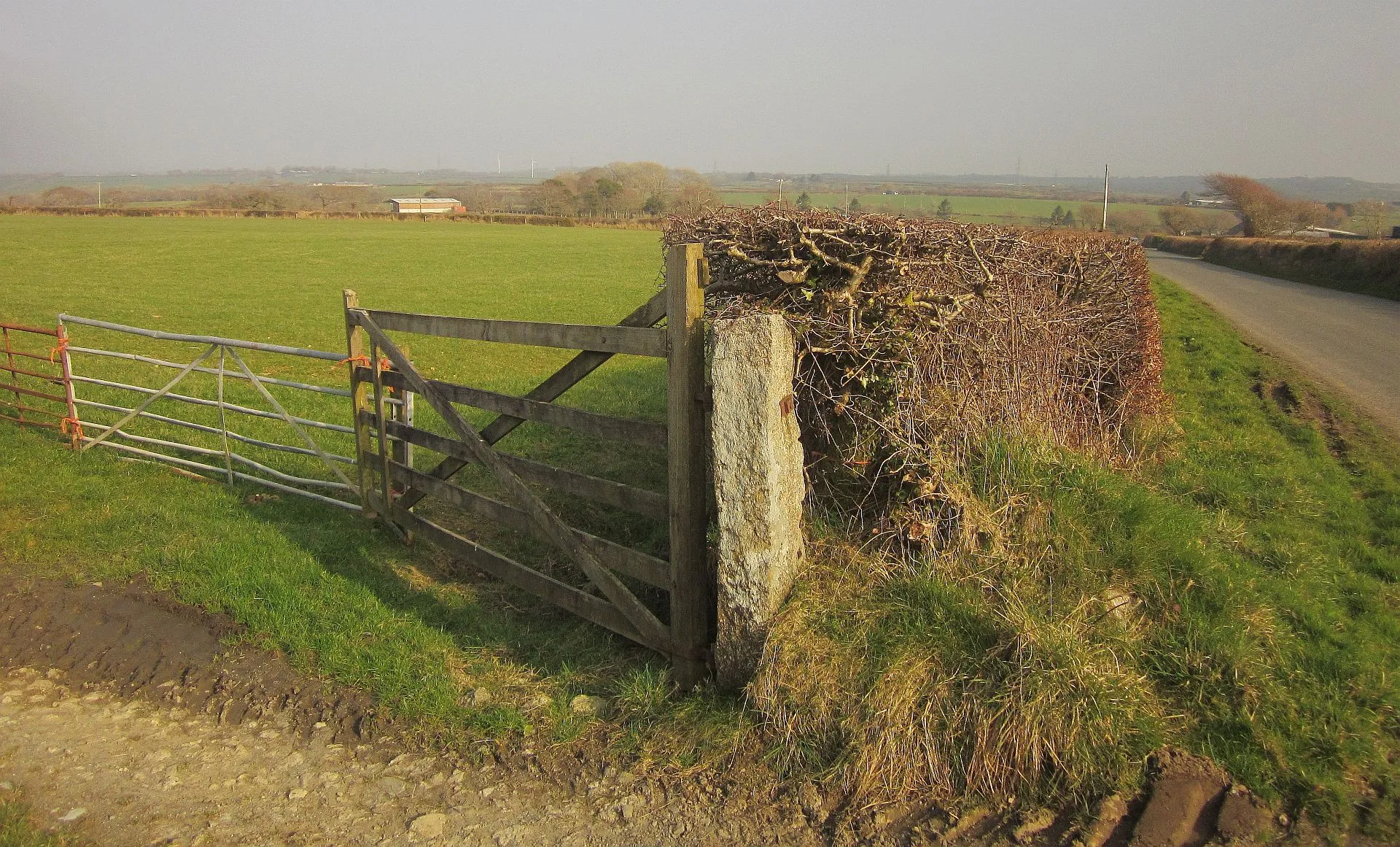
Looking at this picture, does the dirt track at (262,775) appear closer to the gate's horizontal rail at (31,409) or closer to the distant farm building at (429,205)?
the gate's horizontal rail at (31,409)

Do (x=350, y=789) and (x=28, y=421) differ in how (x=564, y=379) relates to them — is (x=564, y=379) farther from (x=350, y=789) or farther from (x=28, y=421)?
(x=28, y=421)

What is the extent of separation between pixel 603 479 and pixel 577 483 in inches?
8.0

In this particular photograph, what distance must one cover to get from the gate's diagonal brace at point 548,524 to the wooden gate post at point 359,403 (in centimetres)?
74

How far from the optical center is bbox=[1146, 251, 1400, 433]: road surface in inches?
432

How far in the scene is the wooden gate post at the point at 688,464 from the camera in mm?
4289

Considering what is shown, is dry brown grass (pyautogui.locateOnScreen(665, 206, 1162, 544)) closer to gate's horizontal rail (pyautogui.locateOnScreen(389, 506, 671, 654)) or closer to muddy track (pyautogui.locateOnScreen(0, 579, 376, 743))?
gate's horizontal rail (pyautogui.locateOnScreen(389, 506, 671, 654))

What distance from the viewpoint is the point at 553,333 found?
489cm

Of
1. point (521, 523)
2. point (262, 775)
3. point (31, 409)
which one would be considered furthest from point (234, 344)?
point (262, 775)

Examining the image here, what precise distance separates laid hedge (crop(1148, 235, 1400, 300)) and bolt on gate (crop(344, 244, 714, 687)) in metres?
23.9

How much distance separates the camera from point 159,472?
8.47 m

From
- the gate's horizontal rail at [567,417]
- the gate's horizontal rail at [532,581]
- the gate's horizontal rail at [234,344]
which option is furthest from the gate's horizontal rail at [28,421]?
the gate's horizontal rail at [567,417]

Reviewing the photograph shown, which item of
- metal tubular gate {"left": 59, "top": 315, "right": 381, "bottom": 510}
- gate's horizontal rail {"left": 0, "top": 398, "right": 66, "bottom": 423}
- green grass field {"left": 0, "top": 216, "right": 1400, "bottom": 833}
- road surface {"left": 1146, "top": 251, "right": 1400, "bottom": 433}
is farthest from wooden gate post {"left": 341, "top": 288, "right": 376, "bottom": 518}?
road surface {"left": 1146, "top": 251, "right": 1400, "bottom": 433}

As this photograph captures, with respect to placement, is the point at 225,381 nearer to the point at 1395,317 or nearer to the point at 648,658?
the point at 648,658

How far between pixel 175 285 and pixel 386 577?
27207mm
